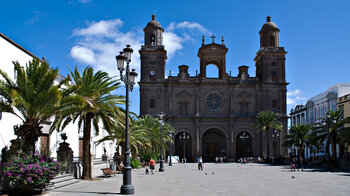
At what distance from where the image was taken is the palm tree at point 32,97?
54.8ft

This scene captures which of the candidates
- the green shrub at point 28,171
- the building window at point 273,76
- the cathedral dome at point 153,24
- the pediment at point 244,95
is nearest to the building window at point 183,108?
the pediment at point 244,95

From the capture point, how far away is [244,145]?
67.7 metres

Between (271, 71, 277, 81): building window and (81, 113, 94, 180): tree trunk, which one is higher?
(271, 71, 277, 81): building window

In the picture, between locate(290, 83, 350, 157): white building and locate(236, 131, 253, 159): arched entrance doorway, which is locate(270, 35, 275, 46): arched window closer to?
locate(290, 83, 350, 157): white building

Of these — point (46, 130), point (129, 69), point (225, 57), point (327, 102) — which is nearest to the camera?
point (129, 69)

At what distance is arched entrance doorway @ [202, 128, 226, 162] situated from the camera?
225 ft

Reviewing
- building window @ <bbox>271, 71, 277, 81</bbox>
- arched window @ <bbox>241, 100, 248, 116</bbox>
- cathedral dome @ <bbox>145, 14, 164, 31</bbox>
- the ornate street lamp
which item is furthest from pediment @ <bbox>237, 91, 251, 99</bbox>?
cathedral dome @ <bbox>145, 14, 164, 31</bbox>

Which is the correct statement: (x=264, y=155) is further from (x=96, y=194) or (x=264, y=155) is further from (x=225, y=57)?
(x=96, y=194)

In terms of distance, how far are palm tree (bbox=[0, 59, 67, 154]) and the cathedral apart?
47.7 m

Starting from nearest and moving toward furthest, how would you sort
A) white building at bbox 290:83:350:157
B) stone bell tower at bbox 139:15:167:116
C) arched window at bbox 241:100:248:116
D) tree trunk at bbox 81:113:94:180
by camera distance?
1. tree trunk at bbox 81:113:94:180
2. white building at bbox 290:83:350:157
3. stone bell tower at bbox 139:15:167:116
4. arched window at bbox 241:100:248:116

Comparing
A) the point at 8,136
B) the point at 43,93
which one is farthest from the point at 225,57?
the point at 43,93

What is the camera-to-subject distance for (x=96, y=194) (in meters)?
16.4

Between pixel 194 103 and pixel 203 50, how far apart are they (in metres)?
9.78

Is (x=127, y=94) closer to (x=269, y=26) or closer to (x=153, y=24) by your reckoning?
(x=153, y=24)
